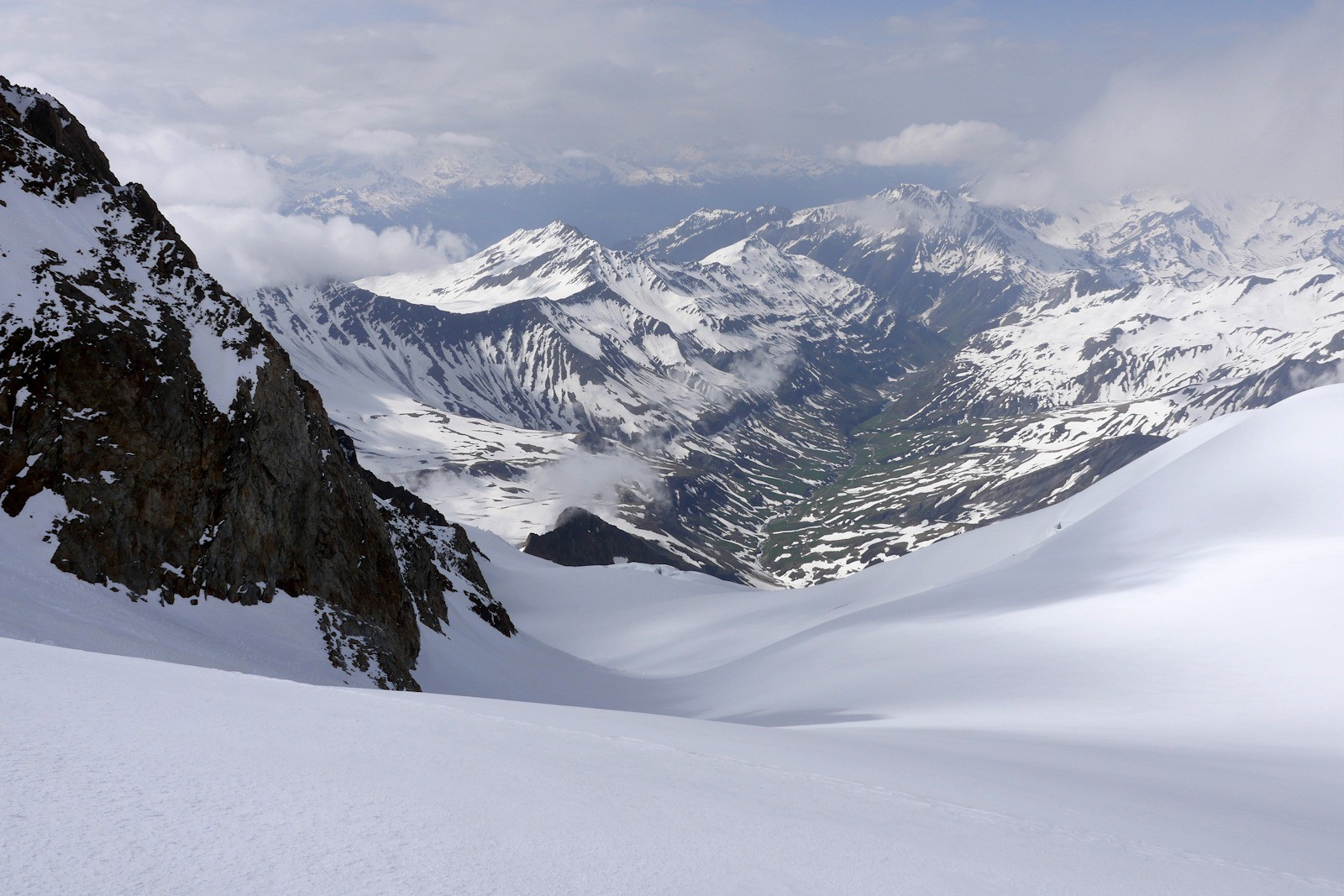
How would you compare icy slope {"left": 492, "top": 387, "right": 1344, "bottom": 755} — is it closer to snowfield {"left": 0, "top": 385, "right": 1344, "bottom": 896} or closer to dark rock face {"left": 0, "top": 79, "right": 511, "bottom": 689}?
snowfield {"left": 0, "top": 385, "right": 1344, "bottom": 896}

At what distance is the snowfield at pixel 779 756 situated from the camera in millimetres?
6484

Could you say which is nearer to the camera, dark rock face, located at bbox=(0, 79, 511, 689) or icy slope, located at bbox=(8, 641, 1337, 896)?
icy slope, located at bbox=(8, 641, 1337, 896)

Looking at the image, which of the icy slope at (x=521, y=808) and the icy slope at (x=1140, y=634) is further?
the icy slope at (x=1140, y=634)

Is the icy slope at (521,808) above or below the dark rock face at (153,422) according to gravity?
below

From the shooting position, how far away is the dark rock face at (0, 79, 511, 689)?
98.6 ft

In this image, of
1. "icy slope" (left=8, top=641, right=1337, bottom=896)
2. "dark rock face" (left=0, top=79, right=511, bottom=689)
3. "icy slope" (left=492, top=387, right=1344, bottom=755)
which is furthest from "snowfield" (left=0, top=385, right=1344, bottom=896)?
"dark rock face" (left=0, top=79, right=511, bottom=689)

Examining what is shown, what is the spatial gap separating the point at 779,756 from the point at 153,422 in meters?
30.7

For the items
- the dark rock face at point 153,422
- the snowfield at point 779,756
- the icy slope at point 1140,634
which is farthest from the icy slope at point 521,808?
the dark rock face at point 153,422

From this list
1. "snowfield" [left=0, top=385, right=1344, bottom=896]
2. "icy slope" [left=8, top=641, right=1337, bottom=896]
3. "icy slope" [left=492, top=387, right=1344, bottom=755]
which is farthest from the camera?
"icy slope" [left=492, top=387, right=1344, bottom=755]

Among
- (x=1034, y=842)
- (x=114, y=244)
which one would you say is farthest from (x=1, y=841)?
(x=114, y=244)

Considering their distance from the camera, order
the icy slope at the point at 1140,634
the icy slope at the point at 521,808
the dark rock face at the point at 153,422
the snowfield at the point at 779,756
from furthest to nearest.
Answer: the dark rock face at the point at 153,422 → the icy slope at the point at 1140,634 → the snowfield at the point at 779,756 → the icy slope at the point at 521,808

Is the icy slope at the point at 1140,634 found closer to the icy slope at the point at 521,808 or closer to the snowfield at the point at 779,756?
the snowfield at the point at 779,756

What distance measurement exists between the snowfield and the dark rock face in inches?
75.3

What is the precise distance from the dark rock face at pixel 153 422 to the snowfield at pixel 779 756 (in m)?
1.91
